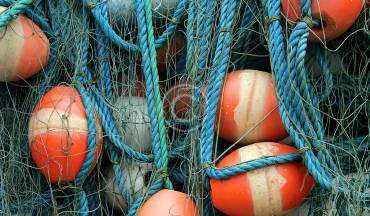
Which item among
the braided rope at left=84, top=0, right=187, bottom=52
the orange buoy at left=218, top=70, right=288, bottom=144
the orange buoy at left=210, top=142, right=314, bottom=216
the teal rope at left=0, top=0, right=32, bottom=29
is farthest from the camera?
the braided rope at left=84, top=0, right=187, bottom=52

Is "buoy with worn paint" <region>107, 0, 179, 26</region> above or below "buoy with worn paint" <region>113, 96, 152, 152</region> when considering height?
above

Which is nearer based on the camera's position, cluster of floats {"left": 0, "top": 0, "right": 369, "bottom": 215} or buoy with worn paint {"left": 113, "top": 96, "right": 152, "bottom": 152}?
cluster of floats {"left": 0, "top": 0, "right": 369, "bottom": 215}

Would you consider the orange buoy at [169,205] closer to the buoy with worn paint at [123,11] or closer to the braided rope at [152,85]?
the braided rope at [152,85]

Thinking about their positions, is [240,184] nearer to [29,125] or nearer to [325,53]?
[325,53]

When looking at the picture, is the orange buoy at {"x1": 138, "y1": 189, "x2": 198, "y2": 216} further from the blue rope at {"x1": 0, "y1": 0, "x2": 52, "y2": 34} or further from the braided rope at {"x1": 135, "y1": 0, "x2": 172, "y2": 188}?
the blue rope at {"x1": 0, "y1": 0, "x2": 52, "y2": 34}

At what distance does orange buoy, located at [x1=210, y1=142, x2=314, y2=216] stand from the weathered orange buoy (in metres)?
0.40

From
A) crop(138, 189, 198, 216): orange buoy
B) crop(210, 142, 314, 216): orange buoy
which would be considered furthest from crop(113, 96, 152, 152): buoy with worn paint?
crop(210, 142, 314, 216): orange buoy

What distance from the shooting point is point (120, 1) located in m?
2.62

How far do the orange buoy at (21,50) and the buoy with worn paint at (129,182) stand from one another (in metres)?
0.47

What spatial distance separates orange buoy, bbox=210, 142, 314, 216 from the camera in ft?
6.95

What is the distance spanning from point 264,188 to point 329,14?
58 cm

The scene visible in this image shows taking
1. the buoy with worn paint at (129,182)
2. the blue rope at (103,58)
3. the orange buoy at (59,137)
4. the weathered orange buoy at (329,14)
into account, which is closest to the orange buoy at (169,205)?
the buoy with worn paint at (129,182)

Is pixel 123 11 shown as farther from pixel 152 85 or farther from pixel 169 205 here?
pixel 169 205

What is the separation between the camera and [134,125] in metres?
2.50
